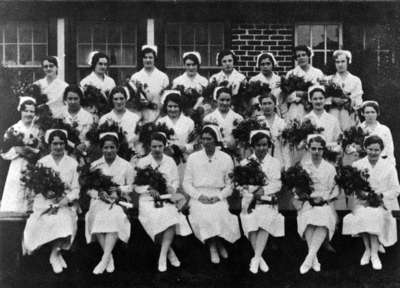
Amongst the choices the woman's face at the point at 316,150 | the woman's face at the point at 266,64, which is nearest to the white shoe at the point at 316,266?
the woman's face at the point at 316,150

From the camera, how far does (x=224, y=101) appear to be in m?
9.03

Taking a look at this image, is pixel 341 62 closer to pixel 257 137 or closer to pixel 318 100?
pixel 318 100

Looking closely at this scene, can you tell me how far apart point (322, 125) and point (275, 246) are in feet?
6.50

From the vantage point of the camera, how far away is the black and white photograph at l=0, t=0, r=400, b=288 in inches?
303

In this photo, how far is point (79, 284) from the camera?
7.41 meters

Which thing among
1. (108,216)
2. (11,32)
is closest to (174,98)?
(108,216)

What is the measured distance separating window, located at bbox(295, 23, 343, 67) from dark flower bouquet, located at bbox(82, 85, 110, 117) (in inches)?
176

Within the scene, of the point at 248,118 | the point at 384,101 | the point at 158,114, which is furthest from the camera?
the point at 384,101

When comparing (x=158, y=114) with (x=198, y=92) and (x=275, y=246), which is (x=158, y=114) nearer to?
(x=198, y=92)

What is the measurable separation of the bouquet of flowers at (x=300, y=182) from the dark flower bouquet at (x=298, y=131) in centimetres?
71

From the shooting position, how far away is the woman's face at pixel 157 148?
26.8 feet

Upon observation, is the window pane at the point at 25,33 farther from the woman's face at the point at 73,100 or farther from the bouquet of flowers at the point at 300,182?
the bouquet of flowers at the point at 300,182

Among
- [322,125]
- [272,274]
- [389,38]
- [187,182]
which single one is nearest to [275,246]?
[272,274]

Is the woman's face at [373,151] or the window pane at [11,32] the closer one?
the woman's face at [373,151]
